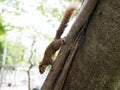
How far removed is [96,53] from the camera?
79 centimetres

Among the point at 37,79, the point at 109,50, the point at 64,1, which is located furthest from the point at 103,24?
the point at 37,79

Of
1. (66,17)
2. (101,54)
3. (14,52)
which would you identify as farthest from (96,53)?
(14,52)

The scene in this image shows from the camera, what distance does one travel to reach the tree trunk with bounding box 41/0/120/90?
78 centimetres

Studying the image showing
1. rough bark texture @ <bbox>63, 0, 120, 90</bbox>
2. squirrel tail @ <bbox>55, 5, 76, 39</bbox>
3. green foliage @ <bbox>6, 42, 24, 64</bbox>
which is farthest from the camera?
green foliage @ <bbox>6, 42, 24, 64</bbox>

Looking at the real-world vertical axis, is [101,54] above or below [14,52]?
above

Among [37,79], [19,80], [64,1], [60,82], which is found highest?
[60,82]

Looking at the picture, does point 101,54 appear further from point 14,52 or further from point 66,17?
point 14,52

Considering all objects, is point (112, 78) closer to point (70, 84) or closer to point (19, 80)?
point (70, 84)

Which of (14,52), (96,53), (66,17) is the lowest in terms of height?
(14,52)

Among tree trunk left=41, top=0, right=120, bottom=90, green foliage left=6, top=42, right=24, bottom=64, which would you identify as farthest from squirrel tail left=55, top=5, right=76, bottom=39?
green foliage left=6, top=42, right=24, bottom=64

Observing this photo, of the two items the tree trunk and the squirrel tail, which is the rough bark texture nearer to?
the tree trunk

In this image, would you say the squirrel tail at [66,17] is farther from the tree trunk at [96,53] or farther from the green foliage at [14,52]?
the green foliage at [14,52]

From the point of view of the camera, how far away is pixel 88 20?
0.88 metres

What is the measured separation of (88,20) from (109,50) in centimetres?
14
